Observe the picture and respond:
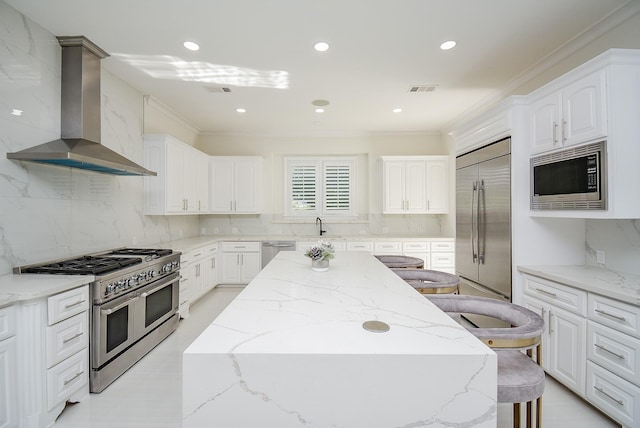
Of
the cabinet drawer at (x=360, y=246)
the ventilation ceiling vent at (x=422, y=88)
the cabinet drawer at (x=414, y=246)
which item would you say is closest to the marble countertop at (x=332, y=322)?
the ventilation ceiling vent at (x=422, y=88)

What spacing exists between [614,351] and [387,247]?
3.24 meters

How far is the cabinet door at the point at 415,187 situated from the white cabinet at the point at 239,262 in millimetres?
2799

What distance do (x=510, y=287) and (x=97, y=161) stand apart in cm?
378

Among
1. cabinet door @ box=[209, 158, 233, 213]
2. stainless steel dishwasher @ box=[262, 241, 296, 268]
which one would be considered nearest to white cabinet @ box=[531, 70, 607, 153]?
Answer: stainless steel dishwasher @ box=[262, 241, 296, 268]

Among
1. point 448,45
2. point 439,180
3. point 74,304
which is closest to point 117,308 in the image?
point 74,304

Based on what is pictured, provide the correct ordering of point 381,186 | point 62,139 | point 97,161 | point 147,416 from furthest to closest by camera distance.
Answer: point 381,186
point 62,139
point 97,161
point 147,416

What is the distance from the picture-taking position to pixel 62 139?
102 inches

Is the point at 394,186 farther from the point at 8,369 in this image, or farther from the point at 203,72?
the point at 8,369

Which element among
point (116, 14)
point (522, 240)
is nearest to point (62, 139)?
point (116, 14)

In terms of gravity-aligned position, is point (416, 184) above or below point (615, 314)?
above

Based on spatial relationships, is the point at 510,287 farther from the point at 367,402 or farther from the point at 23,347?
the point at 23,347

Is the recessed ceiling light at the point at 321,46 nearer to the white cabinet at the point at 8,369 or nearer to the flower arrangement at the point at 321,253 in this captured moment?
the flower arrangement at the point at 321,253

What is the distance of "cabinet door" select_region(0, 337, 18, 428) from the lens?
1.69m

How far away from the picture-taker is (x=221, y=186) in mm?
5348
